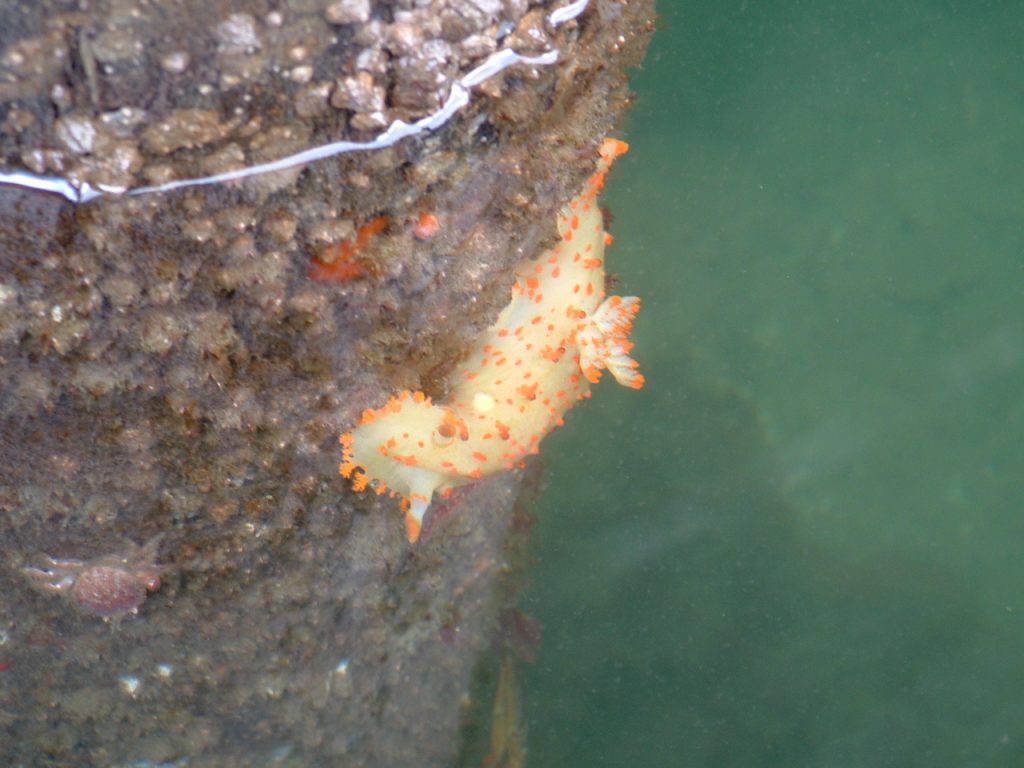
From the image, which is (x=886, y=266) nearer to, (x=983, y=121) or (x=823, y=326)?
(x=823, y=326)

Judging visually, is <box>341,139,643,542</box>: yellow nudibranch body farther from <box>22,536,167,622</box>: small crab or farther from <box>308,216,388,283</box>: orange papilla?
<box>22,536,167,622</box>: small crab

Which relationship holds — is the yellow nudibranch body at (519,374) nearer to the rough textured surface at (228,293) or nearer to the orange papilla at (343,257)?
the rough textured surface at (228,293)

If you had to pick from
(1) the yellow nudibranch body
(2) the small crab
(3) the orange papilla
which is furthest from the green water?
(3) the orange papilla

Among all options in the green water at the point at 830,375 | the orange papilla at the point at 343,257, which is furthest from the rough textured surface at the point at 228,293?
the green water at the point at 830,375

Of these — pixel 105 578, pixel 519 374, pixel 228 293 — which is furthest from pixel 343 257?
pixel 105 578

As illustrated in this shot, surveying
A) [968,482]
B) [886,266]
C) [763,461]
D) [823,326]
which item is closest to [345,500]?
[763,461]

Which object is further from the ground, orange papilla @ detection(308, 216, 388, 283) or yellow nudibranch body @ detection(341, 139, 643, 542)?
orange papilla @ detection(308, 216, 388, 283)
